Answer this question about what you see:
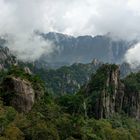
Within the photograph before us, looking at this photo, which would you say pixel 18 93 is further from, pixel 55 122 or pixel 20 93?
pixel 55 122

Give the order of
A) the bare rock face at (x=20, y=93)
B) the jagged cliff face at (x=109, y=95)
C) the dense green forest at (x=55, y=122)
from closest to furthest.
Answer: the dense green forest at (x=55, y=122) → the bare rock face at (x=20, y=93) → the jagged cliff face at (x=109, y=95)

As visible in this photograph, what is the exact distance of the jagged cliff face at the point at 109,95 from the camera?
122 m

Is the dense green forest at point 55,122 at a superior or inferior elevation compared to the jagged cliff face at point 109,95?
inferior

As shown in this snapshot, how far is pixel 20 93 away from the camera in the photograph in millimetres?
90250

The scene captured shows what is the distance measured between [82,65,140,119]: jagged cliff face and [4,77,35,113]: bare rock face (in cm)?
3035

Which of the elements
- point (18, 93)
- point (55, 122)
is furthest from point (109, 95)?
point (55, 122)

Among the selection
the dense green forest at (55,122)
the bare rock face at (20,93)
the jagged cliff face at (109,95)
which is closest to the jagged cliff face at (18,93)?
the bare rock face at (20,93)

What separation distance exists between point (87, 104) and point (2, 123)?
50.0 m

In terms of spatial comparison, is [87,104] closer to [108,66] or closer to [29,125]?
[108,66]

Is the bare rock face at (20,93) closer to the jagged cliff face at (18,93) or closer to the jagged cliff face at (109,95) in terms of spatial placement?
the jagged cliff face at (18,93)

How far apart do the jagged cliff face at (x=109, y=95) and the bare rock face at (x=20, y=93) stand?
30.3 metres

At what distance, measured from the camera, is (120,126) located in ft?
365

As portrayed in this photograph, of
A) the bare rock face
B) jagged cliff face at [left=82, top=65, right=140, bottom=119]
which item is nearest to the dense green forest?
→ the bare rock face

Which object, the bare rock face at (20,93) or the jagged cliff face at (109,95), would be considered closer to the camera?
the bare rock face at (20,93)
